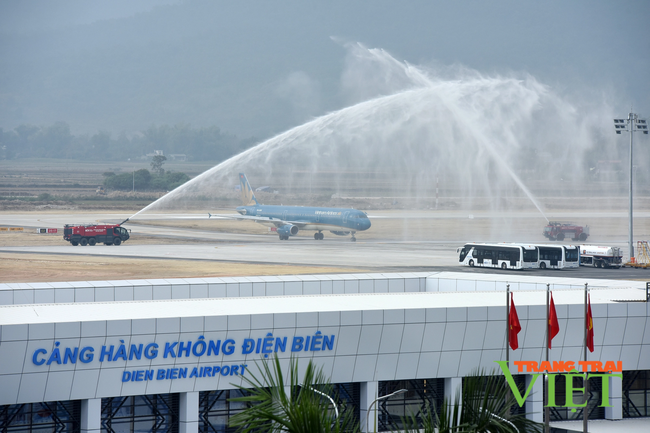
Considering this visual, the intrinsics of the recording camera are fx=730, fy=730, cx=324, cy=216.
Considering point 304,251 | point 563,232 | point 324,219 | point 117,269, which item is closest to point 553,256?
point 304,251

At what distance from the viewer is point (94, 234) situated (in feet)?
345

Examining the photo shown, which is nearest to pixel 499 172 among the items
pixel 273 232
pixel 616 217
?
pixel 616 217

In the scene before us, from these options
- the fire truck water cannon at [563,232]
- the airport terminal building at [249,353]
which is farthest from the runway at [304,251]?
the airport terminal building at [249,353]

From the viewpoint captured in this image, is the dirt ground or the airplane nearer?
the dirt ground

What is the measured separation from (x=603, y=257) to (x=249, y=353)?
196ft

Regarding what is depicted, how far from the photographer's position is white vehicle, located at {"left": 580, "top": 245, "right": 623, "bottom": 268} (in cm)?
7850

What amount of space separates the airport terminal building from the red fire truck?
70.6 meters

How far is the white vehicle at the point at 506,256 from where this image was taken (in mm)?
73938

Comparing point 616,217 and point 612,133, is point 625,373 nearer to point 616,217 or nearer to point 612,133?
point 612,133

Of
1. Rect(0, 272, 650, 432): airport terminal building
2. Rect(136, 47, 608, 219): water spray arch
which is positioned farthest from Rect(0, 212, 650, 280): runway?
Rect(0, 272, 650, 432): airport terminal building

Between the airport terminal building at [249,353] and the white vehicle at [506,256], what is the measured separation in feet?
119

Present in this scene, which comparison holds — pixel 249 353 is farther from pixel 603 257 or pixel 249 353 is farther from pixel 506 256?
pixel 603 257

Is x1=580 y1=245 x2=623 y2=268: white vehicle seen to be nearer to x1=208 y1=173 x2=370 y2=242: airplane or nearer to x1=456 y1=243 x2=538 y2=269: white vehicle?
x1=456 y1=243 x2=538 y2=269: white vehicle

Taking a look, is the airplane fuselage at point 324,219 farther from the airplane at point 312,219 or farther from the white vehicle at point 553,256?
the white vehicle at point 553,256
